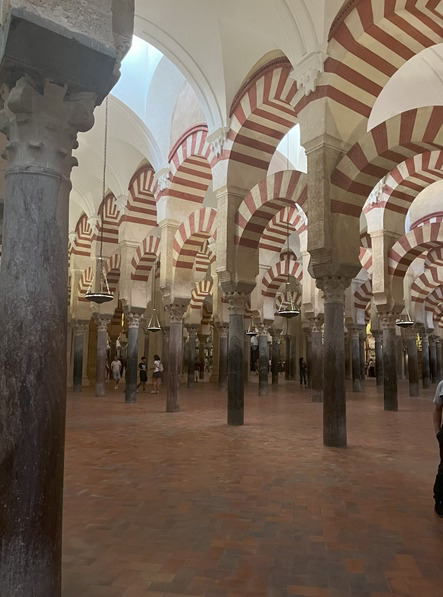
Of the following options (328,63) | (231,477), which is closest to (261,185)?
(328,63)

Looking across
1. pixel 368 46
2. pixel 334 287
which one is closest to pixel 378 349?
pixel 334 287

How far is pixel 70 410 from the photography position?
795 cm

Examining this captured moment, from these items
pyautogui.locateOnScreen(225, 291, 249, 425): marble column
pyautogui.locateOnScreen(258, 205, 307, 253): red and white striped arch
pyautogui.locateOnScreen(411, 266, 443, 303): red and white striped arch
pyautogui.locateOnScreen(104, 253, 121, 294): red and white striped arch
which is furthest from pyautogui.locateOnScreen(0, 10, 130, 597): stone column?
pyautogui.locateOnScreen(411, 266, 443, 303): red and white striped arch

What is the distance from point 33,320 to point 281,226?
9.26 meters

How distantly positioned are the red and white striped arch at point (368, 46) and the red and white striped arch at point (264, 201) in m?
1.54

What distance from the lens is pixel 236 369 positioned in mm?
6543

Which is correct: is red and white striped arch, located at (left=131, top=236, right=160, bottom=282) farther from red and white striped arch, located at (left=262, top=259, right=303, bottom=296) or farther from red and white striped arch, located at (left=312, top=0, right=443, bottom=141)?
red and white striped arch, located at (left=312, top=0, right=443, bottom=141)

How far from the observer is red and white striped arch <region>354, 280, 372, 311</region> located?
13.3 meters

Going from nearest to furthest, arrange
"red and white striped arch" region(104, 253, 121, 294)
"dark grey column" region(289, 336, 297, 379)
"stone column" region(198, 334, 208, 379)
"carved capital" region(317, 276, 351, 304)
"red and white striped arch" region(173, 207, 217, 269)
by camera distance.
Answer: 1. "carved capital" region(317, 276, 351, 304)
2. "red and white striped arch" region(173, 207, 217, 269)
3. "red and white striped arch" region(104, 253, 121, 294)
4. "dark grey column" region(289, 336, 297, 379)
5. "stone column" region(198, 334, 208, 379)

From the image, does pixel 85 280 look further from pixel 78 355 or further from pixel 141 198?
pixel 141 198

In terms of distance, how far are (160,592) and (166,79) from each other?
27.6 ft

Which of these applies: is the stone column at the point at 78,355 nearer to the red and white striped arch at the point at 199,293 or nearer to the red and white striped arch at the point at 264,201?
the red and white striped arch at the point at 199,293

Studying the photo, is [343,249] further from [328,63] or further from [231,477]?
[231,477]

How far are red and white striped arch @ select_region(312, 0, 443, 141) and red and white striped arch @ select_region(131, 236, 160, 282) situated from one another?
544 cm
